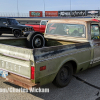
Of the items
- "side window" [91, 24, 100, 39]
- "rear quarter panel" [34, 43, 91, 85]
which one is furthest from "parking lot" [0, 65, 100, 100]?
"side window" [91, 24, 100, 39]

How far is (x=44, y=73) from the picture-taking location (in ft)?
10.2

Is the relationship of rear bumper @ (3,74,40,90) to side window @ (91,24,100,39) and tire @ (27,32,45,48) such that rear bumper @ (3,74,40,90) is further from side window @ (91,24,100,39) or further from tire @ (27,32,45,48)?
side window @ (91,24,100,39)

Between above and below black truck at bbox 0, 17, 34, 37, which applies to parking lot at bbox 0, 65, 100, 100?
below

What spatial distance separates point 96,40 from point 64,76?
5.71 ft

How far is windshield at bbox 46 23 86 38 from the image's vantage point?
186 inches

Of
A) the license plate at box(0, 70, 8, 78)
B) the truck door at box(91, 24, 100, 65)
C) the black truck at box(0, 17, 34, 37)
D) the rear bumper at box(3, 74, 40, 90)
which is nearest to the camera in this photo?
the rear bumper at box(3, 74, 40, 90)

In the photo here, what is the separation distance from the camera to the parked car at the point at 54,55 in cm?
300

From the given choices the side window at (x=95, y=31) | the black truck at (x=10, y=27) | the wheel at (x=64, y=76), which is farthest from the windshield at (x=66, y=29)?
the black truck at (x=10, y=27)

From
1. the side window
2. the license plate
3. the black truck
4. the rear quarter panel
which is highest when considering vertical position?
the black truck

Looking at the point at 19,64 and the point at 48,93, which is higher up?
the point at 19,64

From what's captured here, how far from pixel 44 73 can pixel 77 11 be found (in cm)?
4763

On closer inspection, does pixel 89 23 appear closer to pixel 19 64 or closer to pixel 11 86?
pixel 19 64

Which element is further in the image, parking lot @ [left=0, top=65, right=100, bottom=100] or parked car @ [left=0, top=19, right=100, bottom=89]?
parking lot @ [left=0, top=65, right=100, bottom=100]

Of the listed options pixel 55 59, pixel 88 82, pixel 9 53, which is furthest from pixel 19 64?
pixel 88 82
